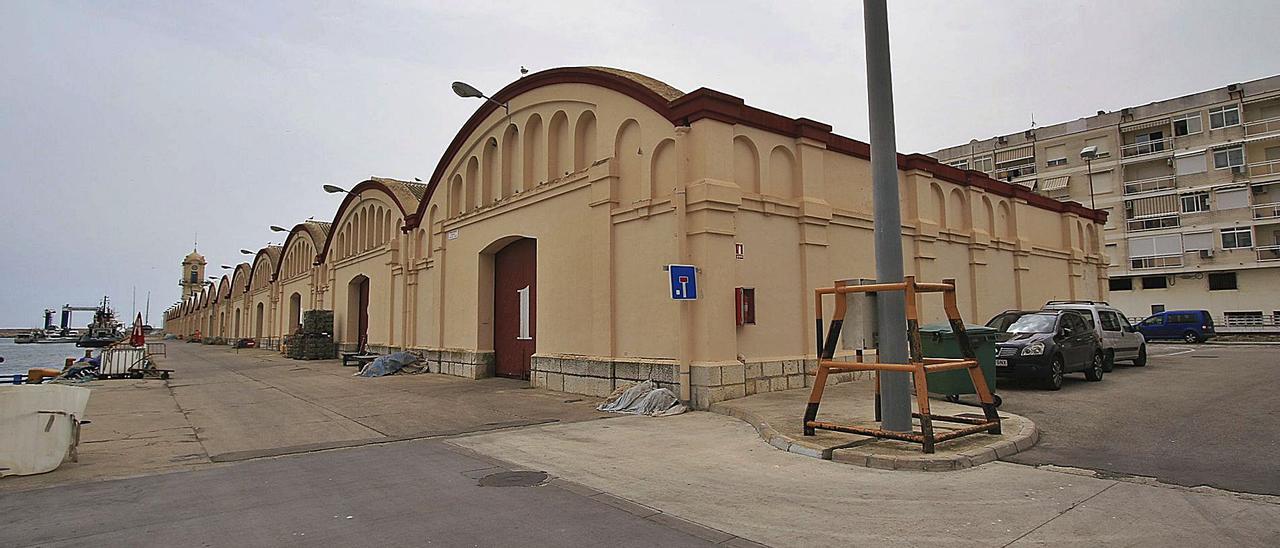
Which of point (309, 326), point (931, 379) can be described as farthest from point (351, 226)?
point (931, 379)

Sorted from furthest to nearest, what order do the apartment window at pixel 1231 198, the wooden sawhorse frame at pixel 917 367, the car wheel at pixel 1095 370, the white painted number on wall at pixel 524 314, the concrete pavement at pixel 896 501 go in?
the apartment window at pixel 1231 198, the white painted number on wall at pixel 524 314, the car wheel at pixel 1095 370, the wooden sawhorse frame at pixel 917 367, the concrete pavement at pixel 896 501

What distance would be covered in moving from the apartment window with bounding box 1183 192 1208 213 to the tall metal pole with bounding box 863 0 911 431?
155 feet

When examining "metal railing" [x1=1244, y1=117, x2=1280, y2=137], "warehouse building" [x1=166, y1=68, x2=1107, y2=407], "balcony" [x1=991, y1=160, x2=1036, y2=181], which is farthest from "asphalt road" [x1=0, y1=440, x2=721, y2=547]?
"balcony" [x1=991, y1=160, x2=1036, y2=181]

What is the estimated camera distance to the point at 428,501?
5.87 metres

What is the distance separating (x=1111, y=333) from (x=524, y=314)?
1333 centimetres

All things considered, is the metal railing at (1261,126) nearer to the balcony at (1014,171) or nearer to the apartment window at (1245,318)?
the apartment window at (1245,318)

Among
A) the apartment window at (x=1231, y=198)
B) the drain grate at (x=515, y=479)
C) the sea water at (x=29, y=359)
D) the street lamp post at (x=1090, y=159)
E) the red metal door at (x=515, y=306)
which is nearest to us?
the drain grate at (x=515, y=479)

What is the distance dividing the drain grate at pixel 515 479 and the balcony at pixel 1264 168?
5108 cm

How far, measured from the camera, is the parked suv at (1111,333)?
49.0ft

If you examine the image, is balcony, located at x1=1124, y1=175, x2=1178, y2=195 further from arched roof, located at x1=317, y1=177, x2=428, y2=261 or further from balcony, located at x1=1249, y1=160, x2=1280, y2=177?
arched roof, located at x1=317, y1=177, x2=428, y2=261

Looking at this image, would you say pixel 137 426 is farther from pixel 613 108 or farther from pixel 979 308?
pixel 979 308

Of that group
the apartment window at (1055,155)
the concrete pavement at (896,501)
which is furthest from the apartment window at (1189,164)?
the concrete pavement at (896,501)

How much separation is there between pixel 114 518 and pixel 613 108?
34.7ft

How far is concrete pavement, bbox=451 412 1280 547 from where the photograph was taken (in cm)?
467
